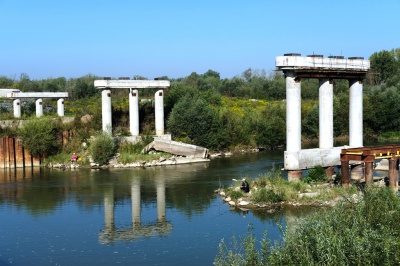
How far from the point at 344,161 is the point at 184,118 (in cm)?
2632

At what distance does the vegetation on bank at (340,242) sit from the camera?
43.2 feet

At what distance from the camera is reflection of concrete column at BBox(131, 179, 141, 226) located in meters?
28.2

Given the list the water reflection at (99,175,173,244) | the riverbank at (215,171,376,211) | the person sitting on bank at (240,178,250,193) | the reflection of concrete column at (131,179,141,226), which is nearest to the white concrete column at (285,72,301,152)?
the riverbank at (215,171,376,211)

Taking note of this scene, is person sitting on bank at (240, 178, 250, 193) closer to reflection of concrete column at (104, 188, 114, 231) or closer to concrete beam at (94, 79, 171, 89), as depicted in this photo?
reflection of concrete column at (104, 188, 114, 231)

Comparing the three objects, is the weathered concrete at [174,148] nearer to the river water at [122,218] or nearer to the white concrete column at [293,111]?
the river water at [122,218]

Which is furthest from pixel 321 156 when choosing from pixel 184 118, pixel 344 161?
pixel 184 118

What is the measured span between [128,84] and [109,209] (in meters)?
21.0

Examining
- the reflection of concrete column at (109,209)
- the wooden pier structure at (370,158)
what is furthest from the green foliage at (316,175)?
the reflection of concrete column at (109,209)

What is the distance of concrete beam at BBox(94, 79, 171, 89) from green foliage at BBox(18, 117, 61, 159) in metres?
5.62

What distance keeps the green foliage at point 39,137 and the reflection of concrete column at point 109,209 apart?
14.9 metres

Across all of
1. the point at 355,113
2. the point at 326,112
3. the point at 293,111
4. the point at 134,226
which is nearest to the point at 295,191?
the point at 293,111

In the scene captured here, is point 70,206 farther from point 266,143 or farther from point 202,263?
point 266,143

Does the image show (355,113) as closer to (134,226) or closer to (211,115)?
(134,226)

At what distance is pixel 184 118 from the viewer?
54.6 m
